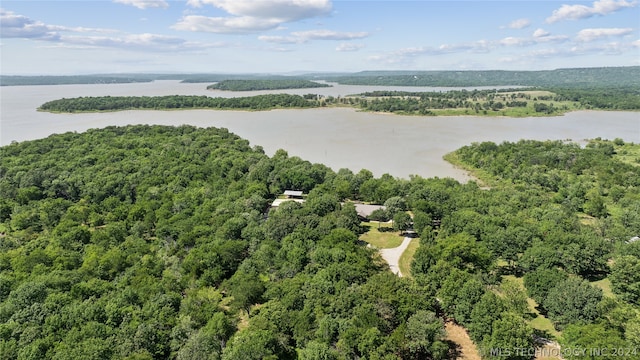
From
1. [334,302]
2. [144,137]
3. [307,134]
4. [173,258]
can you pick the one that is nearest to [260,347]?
[334,302]

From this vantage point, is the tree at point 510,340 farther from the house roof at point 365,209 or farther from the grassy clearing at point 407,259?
the house roof at point 365,209

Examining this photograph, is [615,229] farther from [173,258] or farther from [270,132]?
[270,132]

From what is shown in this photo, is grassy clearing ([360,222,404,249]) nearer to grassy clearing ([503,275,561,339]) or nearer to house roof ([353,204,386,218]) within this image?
house roof ([353,204,386,218])

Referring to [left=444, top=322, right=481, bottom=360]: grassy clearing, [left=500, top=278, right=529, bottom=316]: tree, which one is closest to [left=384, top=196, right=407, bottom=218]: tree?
[left=444, top=322, right=481, bottom=360]: grassy clearing

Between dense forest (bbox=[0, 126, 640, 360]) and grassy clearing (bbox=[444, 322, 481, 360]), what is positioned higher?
dense forest (bbox=[0, 126, 640, 360])

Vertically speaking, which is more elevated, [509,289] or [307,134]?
[307,134]

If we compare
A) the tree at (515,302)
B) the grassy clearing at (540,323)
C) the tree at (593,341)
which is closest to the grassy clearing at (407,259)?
the tree at (515,302)
